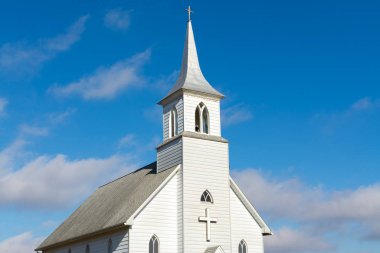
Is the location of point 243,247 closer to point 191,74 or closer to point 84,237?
point 84,237

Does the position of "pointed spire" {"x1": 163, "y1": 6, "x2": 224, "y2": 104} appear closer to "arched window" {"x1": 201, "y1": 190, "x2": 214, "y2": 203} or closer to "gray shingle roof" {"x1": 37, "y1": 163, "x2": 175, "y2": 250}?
"gray shingle roof" {"x1": 37, "y1": 163, "x2": 175, "y2": 250}

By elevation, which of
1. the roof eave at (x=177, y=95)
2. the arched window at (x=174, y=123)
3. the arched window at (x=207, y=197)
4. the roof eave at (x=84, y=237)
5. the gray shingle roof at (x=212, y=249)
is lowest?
the gray shingle roof at (x=212, y=249)

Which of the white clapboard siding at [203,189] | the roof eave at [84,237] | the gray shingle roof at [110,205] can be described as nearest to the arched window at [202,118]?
the white clapboard siding at [203,189]

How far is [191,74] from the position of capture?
40.8m

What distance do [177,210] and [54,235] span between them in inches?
624

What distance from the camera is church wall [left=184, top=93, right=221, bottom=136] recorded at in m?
38.3

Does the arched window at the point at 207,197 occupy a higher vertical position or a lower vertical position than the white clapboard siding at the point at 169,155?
lower

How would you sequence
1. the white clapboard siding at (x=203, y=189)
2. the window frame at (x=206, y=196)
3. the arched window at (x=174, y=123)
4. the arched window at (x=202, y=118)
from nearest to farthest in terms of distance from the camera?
the white clapboard siding at (x=203, y=189) → the window frame at (x=206, y=196) → the arched window at (x=202, y=118) → the arched window at (x=174, y=123)

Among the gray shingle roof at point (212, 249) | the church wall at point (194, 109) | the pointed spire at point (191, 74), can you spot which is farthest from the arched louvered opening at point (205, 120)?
the gray shingle roof at point (212, 249)

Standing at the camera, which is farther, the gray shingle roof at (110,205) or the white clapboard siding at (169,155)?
the white clapboard siding at (169,155)

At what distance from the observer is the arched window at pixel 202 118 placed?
39094 mm

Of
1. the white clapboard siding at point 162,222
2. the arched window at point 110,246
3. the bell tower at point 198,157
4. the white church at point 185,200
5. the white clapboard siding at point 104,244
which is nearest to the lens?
the white clapboard siding at point 162,222

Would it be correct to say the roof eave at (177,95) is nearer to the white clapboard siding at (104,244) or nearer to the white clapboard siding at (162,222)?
the white clapboard siding at (162,222)

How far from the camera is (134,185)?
41.0 meters
